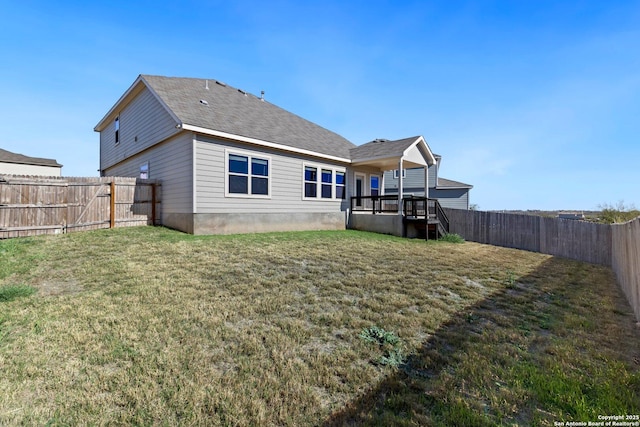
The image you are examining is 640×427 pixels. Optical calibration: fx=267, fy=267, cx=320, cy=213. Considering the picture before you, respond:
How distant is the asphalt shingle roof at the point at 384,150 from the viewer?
13292mm

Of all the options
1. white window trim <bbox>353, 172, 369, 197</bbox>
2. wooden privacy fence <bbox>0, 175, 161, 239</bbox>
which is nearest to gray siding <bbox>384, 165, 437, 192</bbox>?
white window trim <bbox>353, 172, 369, 197</bbox>

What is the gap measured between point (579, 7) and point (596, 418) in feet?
33.8

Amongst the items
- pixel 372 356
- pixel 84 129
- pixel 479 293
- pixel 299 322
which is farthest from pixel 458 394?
pixel 84 129

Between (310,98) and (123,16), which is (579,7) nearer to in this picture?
(310,98)

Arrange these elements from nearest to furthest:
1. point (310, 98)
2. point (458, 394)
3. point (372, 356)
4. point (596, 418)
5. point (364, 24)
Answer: point (596, 418)
point (458, 394)
point (372, 356)
point (364, 24)
point (310, 98)

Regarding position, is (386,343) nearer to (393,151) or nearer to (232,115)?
(232,115)

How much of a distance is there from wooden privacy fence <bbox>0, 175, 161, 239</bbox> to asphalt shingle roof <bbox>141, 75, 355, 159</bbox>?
354cm

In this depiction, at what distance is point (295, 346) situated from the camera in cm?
304

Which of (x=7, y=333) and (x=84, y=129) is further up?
(x=84, y=129)

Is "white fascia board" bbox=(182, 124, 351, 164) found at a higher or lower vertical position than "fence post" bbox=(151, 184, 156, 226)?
higher

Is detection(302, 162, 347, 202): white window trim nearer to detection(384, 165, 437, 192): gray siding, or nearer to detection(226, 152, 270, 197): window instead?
detection(226, 152, 270, 197): window

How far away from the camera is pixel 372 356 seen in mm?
2902

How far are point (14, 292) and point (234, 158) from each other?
7.26m

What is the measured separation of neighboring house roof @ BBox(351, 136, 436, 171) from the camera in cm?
1324
